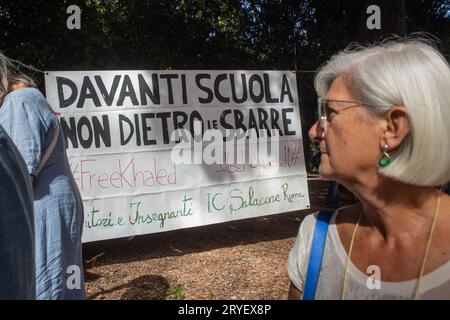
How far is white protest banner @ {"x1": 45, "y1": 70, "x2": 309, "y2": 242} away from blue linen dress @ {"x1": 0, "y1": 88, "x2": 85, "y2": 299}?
203cm

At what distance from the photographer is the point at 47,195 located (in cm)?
215

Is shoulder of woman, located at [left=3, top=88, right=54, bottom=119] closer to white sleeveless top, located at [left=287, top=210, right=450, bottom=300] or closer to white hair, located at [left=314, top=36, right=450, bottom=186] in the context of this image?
white sleeveless top, located at [left=287, top=210, right=450, bottom=300]

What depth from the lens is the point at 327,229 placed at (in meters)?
1.40

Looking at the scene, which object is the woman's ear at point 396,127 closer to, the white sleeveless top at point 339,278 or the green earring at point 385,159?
the green earring at point 385,159

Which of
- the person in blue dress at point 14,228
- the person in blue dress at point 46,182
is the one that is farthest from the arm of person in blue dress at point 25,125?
the person in blue dress at point 14,228

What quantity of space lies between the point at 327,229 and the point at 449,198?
0.39m

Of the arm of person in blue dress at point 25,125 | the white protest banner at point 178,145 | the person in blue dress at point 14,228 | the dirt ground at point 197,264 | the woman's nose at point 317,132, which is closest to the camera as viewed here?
the person in blue dress at point 14,228

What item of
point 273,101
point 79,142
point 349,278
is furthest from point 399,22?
point 349,278

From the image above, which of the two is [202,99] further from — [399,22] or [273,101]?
[399,22]

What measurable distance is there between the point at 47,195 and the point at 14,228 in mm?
1479

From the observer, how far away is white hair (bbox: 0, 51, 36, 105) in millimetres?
2168

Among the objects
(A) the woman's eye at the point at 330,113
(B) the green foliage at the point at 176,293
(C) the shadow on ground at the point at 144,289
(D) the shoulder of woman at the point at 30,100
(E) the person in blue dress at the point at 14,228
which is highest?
(D) the shoulder of woman at the point at 30,100

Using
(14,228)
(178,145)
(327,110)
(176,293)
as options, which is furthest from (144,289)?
(14,228)

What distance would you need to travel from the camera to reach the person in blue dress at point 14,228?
0.74 meters
